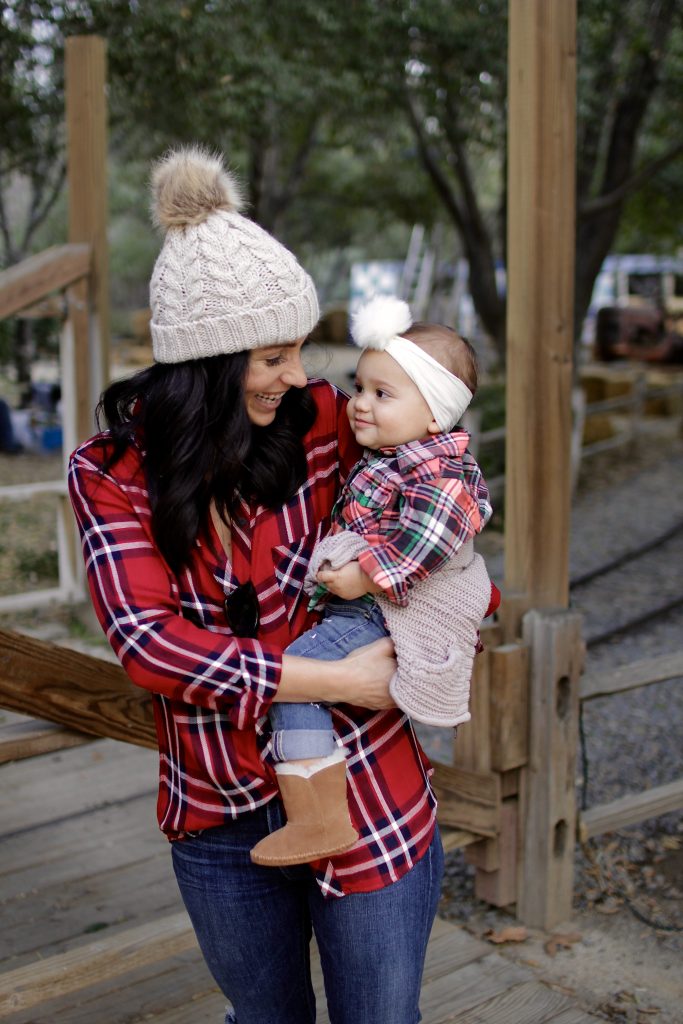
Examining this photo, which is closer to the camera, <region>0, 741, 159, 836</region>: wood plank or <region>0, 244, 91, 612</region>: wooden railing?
<region>0, 741, 159, 836</region>: wood plank

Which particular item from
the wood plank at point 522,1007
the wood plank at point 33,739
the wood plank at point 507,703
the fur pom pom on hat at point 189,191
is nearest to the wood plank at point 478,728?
the wood plank at point 507,703

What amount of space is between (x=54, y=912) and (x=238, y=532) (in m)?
2.05

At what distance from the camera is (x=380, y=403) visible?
1.79m

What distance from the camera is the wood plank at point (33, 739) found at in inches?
84.0

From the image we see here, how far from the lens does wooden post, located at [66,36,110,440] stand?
16.7ft

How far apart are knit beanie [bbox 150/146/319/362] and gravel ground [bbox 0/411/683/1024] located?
7.03 feet

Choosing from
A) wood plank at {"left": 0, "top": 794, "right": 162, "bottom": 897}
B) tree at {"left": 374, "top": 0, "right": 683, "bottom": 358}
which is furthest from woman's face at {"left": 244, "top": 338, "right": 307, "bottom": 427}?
tree at {"left": 374, "top": 0, "right": 683, "bottom": 358}

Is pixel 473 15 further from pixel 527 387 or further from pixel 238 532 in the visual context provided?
pixel 238 532

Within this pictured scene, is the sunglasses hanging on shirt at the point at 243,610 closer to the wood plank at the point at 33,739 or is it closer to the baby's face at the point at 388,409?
the baby's face at the point at 388,409

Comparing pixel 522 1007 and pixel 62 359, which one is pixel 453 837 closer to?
pixel 522 1007

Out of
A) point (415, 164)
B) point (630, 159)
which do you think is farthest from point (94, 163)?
point (415, 164)

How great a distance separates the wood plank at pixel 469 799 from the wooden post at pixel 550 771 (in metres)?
0.11

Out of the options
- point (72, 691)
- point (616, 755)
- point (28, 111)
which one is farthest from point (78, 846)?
point (28, 111)

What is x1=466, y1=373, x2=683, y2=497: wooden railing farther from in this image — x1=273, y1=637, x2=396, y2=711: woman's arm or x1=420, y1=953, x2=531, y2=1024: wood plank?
x1=273, y1=637, x2=396, y2=711: woman's arm
